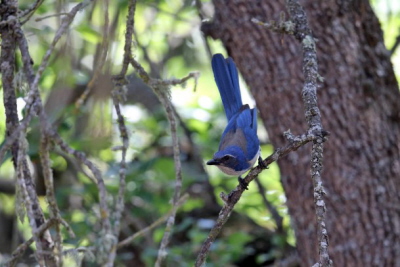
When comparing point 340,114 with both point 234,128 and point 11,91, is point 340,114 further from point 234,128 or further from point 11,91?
point 11,91

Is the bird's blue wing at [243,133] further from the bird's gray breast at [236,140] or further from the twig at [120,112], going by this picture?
the twig at [120,112]

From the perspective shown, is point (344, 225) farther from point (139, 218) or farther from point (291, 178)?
point (139, 218)

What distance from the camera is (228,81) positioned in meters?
3.90

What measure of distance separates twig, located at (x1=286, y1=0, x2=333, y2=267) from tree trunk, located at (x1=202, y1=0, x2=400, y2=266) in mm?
1207

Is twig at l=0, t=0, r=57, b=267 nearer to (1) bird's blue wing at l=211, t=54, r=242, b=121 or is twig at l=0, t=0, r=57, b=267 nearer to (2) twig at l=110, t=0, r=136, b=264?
(2) twig at l=110, t=0, r=136, b=264

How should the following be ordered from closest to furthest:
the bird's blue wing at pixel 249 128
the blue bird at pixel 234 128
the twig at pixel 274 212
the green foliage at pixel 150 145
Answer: the blue bird at pixel 234 128 < the bird's blue wing at pixel 249 128 < the green foliage at pixel 150 145 < the twig at pixel 274 212

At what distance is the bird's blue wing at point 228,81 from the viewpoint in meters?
3.79

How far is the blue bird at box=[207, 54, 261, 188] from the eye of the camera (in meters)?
3.77

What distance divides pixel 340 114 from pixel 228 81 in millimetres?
759

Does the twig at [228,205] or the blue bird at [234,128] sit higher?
the blue bird at [234,128]

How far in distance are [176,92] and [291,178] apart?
336 centimetres

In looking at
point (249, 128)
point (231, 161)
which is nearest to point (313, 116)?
point (231, 161)

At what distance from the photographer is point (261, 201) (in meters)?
5.79

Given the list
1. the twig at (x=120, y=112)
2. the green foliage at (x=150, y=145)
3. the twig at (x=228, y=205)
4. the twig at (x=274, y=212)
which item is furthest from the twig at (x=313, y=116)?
the twig at (x=274, y=212)
